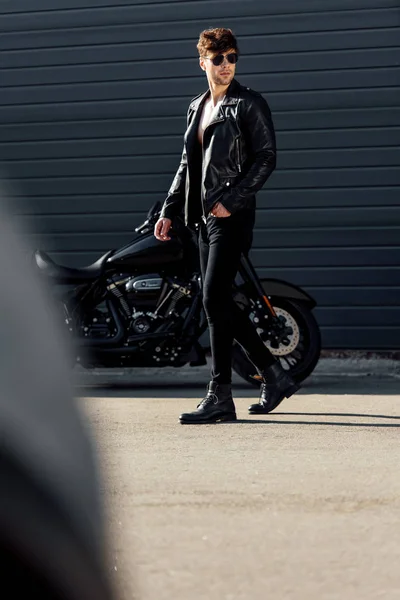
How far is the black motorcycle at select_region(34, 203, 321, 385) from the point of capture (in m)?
7.95

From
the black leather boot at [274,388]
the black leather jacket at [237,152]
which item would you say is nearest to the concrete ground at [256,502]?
the black leather boot at [274,388]

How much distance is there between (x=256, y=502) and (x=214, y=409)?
2.17 metres

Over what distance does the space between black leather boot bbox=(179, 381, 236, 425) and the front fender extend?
1.72 metres

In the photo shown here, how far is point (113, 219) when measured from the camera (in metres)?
10.3

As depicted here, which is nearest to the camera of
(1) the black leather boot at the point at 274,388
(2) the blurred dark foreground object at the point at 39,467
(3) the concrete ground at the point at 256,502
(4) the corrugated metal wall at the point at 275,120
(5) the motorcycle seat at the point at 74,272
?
(2) the blurred dark foreground object at the point at 39,467

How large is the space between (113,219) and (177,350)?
238 cm

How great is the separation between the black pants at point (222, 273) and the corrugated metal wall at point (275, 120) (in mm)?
3490

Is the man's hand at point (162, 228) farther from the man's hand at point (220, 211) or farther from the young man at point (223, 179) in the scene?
the man's hand at point (220, 211)

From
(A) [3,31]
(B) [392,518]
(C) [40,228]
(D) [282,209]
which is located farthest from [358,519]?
(A) [3,31]

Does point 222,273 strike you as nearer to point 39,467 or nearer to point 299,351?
point 299,351

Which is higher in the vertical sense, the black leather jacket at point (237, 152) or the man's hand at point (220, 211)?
the black leather jacket at point (237, 152)

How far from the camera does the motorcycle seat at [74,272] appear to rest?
842 cm

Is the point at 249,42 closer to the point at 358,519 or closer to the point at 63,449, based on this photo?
the point at 358,519

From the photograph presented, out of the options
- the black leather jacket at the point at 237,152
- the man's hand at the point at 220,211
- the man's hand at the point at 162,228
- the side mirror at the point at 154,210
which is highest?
the black leather jacket at the point at 237,152
